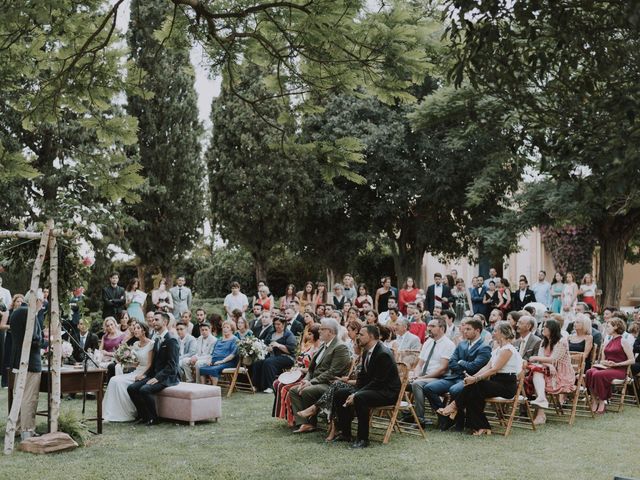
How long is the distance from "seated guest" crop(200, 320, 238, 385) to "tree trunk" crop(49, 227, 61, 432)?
475 cm

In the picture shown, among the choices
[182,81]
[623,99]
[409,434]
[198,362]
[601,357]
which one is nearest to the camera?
[623,99]

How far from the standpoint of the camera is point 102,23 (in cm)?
862

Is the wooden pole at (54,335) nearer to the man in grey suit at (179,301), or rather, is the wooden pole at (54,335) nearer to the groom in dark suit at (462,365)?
the groom in dark suit at (462,365)

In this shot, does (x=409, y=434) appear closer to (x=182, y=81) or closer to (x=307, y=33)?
(x=307, y=33)

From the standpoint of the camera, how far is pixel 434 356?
10.9 m

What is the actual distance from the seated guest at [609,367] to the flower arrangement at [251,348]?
17.1 feet

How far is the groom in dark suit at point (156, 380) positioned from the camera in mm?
11148

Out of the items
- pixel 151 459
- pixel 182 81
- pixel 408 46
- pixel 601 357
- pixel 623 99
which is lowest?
pixel 151 459

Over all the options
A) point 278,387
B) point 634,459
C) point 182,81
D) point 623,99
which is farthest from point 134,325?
point 182,81

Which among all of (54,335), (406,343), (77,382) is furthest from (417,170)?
(54,335)

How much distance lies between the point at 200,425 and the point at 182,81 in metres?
18.6

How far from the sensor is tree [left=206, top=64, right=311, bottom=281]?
90.2 feet

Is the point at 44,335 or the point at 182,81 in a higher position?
the point at 182,81

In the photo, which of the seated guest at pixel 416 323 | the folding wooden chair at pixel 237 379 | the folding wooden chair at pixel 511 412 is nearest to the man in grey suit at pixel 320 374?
the folding wooden chair at pixel 511 412
